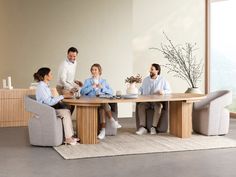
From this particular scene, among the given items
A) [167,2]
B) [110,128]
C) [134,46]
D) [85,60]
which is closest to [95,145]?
[110,128]

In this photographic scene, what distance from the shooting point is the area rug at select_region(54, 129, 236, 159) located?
572 cm

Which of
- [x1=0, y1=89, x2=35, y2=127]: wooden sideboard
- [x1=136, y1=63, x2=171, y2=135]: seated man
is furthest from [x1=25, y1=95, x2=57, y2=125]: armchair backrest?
[x1=0, y1=89, x2=35, y2=127]: wooden sideboard

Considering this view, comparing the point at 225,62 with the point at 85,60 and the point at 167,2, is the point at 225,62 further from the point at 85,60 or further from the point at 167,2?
the point at 85,60

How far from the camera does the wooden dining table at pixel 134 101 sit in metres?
6.18

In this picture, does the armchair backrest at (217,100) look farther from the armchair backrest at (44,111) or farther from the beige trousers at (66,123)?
the armchair backrest at (44,111)

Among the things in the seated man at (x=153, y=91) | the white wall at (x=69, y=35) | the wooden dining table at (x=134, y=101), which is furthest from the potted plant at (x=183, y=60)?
the wooden dining table at (x=134, y=101)

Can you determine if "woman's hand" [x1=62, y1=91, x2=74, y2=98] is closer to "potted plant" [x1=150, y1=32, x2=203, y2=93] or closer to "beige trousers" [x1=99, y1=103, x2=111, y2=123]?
"beige trousers" [x1=99, y1=103, x2=111, y2=123]

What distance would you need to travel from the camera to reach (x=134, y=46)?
393 inches

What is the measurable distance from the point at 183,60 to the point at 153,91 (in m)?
3.18

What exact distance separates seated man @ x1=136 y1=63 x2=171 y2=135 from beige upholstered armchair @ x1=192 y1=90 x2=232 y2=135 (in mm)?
605

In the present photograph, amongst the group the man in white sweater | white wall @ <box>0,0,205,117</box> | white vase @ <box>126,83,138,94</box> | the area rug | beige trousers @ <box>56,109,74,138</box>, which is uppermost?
white wall @ <box>0,0,205,117</box>

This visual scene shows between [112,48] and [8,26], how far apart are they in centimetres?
199

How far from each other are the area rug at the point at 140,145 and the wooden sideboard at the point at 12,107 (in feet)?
6.23

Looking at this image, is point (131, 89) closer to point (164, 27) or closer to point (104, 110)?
point (104, 110)
